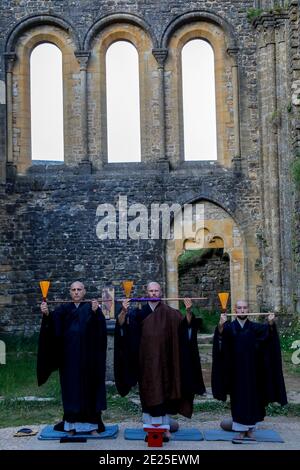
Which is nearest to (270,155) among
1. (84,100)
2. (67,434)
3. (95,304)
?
(84,100)

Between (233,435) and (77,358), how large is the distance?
1.78 metres

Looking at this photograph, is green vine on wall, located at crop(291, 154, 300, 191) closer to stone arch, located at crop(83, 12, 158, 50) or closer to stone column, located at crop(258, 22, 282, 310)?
stone column, located at crop(258, 22, 282, 310)

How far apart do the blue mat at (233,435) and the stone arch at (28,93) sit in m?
10.1

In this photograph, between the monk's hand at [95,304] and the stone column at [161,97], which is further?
the stone column at [161,97]

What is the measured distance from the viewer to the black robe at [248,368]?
22.9 feet

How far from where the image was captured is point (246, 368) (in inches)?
277

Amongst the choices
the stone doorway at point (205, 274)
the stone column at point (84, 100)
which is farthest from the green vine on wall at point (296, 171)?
the stone doorway at point (205, 274)

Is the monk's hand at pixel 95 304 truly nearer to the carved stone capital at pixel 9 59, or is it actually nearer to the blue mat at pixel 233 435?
the blue mat at pixel 233 435

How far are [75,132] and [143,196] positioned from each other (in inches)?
88.1

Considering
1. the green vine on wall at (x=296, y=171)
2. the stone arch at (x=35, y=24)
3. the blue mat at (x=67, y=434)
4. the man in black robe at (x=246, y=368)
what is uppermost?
the stone arch at (x=35, y=24)

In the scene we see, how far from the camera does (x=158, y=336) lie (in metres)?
7.01

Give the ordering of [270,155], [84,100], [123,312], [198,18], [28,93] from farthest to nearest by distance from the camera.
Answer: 1. [198,18]
2. [28,93]
3. [84,100]
4. [270,155]
5. [123,312]

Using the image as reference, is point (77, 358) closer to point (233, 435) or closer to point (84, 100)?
point (233, 435)
